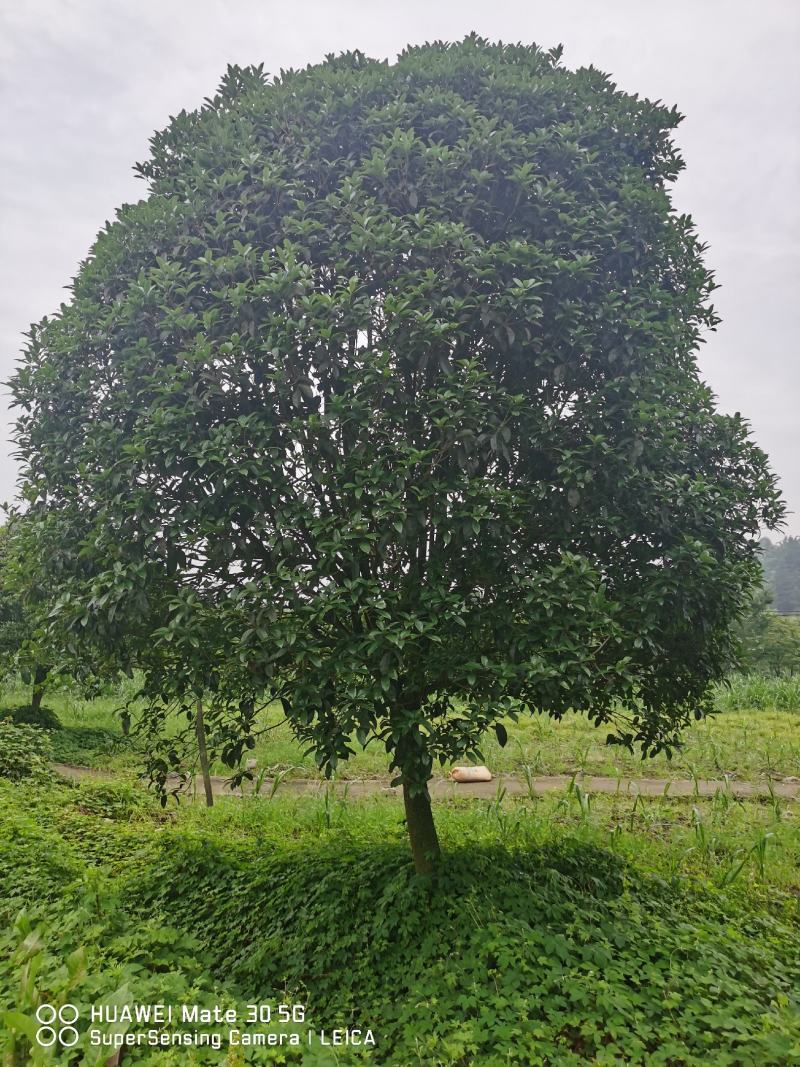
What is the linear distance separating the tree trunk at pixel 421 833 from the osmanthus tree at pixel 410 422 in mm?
1147

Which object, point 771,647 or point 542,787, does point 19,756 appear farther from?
point 771,647

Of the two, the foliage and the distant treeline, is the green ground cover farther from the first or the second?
the distant treeline

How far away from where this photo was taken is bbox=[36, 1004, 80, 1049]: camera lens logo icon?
9.11 ft

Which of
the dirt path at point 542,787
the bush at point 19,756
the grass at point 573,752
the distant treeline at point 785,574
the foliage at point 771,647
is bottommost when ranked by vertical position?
the dirt path at point 542,787

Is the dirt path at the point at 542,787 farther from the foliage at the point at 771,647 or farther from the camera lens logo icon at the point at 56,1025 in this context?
the foliage at the point at 771,647

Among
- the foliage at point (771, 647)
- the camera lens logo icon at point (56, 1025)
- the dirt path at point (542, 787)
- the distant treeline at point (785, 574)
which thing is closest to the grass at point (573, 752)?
the dirt path at point (542, 787)

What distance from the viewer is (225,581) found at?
15.4ft

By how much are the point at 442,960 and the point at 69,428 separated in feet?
15.2

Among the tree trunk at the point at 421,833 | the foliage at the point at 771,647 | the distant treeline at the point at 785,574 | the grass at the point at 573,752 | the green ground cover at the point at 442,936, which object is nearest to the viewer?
the green ground cover at the point at 442,936

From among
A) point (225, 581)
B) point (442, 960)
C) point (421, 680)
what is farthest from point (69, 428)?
point (442, 960)

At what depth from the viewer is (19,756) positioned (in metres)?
9.55

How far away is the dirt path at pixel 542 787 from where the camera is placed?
9.29 m

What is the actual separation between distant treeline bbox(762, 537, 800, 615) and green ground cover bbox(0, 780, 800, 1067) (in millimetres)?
65049

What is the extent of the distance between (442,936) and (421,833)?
2.80 ft
